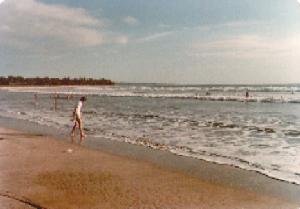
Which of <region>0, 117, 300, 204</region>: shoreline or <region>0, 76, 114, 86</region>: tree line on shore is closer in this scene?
<region>0, 117, 300, 204</region>: shoreline

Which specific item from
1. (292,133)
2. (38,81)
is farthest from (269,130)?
(38,81)

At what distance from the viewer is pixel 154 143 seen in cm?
1559

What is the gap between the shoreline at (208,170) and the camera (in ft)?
29.5

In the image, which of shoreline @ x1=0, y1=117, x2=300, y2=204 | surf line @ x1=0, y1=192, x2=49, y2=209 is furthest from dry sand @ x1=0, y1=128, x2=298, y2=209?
shoreline @ x1=0, y1=117, x2=300, y2=204

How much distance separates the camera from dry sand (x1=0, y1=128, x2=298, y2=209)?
7.53 metres

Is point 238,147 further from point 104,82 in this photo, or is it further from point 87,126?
point 104,82

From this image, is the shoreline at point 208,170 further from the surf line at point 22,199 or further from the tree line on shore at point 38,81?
the tree line on shore at point 38,81

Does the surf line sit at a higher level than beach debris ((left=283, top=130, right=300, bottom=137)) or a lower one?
higher

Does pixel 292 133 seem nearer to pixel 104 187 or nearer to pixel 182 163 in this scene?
pixel 182 163

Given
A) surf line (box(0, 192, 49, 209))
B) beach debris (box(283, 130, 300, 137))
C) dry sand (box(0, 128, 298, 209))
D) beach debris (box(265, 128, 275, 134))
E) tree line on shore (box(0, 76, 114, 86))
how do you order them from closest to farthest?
surf line (box(0, 192, 49, 209))
dry sand (box(0, 128, 298, 209))
beach debris (box(283, 130, 300, 137))
beach debris (box(265, 128, 275, 134))
tree line on shore (box(0, 76, 114, 86))

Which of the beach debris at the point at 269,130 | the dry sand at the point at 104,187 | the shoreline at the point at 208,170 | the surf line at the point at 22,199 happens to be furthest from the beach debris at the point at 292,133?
the surf line at the point at 22,199

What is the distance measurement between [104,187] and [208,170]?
10.4 ft

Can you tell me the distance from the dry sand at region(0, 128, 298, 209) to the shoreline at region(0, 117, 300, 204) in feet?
1.32

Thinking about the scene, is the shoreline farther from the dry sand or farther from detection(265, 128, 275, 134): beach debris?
detection(265, 128, 275, 134): beach debris
